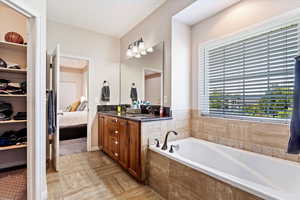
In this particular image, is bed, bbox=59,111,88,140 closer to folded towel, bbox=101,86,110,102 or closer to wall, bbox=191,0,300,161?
folded towel, bbox=101,86,110,102

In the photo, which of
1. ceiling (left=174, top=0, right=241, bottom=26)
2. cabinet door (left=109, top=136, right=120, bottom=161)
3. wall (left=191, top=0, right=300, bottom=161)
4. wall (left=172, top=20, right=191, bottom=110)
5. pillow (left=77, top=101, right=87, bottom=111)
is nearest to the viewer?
wall (left=191, top=0, right=300, bottom=161)

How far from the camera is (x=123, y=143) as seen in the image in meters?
2.32

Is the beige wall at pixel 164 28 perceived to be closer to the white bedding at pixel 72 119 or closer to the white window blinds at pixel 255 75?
the white window blinds at pixel 255 75

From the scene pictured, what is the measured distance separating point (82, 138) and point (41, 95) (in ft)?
9.67

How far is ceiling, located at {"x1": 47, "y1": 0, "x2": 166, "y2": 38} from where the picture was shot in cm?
243

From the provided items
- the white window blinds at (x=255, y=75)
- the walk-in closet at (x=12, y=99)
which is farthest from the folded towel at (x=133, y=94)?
the walk-in closet at (x=12, y=99)

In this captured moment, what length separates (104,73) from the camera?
3496 mm

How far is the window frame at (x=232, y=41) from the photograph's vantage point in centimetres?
157

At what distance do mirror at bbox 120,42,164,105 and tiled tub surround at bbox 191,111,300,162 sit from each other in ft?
2.76

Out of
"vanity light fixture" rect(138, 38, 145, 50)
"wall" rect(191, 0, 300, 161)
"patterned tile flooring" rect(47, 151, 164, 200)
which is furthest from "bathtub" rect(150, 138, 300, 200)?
"vanity light fixture" rect(138, 38, 145, 50)

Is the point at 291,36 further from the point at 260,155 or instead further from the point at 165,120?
the point at 165,120

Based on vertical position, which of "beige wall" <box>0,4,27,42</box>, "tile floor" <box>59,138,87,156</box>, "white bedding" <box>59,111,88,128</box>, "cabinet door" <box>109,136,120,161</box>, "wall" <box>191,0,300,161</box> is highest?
"beige wall" <box>0,4,27,42</box>

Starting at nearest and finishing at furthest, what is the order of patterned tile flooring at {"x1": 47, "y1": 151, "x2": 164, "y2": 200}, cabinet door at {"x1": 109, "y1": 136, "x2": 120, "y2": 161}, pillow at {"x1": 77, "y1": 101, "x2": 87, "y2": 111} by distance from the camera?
patterned tile flooring at {"x1": 47, "y1": 151, "x2": 164, "y2": 200}
cabinet door at {"x1": 109, "y1": 136, "x2": 120, "y2": 161}
pillow at {"x1": 77, "y1": 101, "x2": 87, "y2": 111}

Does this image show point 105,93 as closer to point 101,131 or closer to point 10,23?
point 101,131
